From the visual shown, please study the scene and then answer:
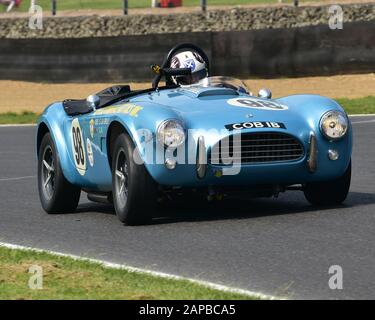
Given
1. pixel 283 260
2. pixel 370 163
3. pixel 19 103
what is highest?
pixel 283 260

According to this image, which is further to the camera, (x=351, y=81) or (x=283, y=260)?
(x=351, y=81)

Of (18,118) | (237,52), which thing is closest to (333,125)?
(18,118)

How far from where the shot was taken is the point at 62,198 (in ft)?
34.4

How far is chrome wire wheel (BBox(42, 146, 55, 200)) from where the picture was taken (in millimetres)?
10734

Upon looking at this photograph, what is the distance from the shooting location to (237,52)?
83.9 ft

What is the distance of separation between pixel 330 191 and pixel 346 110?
1196 centimetres

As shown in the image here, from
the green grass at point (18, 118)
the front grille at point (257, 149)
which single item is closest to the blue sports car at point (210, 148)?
the front grille at point (257, 149)

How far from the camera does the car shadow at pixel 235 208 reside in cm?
948

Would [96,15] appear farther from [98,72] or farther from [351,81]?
[351,81]

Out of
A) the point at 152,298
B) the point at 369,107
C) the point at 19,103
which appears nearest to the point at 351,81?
the point at 369,107

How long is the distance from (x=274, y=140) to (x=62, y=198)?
7.48 ft

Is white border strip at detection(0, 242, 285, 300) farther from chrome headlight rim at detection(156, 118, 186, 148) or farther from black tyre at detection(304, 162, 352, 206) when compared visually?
black tyre at detection(304, 162, 352, 206)

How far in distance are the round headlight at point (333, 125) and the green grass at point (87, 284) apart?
7.76 ft

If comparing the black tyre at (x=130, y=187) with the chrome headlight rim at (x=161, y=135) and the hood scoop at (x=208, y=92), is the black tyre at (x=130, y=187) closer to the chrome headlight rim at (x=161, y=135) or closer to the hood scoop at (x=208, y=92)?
the chrome headlight rim at (x=161, y=135)
